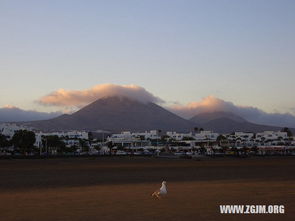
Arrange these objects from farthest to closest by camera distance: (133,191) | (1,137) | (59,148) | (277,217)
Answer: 1. (59,148)
2. (1,137)
3. (133,191)
4. (277,217)

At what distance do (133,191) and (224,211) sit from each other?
7.04m

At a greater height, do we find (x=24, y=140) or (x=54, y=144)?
(x=24, y=140)

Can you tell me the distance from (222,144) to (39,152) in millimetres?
89852

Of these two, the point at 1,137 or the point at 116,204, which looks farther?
the point at 1,137

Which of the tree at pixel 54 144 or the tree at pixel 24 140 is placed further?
the tree at pixel 54 144

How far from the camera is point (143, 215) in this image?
41.9 feet

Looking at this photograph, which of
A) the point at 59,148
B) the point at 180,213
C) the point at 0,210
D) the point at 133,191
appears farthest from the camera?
the point at 59,148

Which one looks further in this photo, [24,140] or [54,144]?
[54,144]

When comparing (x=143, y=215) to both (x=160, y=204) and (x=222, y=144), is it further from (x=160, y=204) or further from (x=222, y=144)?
(x=222, y=144)

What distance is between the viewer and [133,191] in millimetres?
19609

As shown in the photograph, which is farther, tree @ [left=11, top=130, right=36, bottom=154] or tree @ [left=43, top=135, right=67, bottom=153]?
tree @ [left=43, top=135, right=67, bottom=153]

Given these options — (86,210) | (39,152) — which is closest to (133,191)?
(86,210)

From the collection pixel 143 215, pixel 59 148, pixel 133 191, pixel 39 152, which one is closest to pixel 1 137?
pixel 39 152

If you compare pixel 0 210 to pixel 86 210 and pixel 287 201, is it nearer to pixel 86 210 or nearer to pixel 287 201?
pixel 86 210
